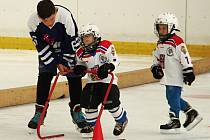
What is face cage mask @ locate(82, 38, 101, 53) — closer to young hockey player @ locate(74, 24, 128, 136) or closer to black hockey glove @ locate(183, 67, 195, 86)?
young hockey player @ locate(74, 24, 128, 136)

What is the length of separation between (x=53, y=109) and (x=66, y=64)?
49.1 inches

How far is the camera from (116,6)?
1126cm

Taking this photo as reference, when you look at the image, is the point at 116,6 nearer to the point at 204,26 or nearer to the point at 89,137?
the point at 204,26

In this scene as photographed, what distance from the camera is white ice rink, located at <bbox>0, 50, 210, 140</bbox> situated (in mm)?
4578

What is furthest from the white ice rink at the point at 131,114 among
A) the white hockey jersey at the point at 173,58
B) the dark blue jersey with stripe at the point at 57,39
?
the dark blue jersey with stripe at the point at 57,39

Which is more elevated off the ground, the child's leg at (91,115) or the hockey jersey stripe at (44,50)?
the hockey jersey stripe at (44,50)

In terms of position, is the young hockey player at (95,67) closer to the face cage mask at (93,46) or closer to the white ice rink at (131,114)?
the face cage mask at (93,46)

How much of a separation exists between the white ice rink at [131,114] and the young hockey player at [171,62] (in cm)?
22

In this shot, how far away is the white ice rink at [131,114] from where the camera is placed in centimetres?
458

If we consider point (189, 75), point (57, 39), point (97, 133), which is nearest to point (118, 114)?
point (97, 133)

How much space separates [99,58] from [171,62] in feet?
1.70

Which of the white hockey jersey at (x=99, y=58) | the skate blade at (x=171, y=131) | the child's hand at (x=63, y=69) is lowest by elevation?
the skate blade at (x=171, y=131)

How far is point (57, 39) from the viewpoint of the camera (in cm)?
455

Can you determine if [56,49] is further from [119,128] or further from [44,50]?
[119,128]
